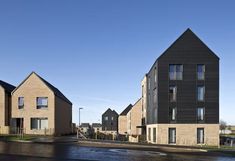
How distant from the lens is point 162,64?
4762 cm

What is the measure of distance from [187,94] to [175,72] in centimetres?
319

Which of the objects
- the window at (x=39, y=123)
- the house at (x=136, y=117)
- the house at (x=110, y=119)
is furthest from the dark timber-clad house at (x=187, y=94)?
the house at (x=110, y=119)

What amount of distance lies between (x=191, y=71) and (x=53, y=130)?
67.7ft

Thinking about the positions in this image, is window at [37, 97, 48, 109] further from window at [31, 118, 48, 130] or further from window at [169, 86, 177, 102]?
window at [169, 86, 177, 102]

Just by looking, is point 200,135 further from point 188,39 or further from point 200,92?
point 188,39

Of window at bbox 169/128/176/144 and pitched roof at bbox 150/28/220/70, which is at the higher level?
pitched roof at bbox 150/28/220/70

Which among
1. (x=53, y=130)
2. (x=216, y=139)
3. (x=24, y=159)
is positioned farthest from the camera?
(x=53, y=130)

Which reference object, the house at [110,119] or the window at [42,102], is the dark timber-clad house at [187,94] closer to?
the window at [42,102]

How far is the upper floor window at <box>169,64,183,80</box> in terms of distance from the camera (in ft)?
156

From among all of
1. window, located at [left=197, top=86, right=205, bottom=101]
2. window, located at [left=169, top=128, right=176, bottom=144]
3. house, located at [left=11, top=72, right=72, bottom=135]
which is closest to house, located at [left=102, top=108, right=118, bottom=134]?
house, located at [left=11, top=72, right=72, bottom=135]

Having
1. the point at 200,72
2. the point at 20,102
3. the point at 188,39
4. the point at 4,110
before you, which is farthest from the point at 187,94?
the point at 4,110

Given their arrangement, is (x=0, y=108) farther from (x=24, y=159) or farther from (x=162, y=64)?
(x=24, y=159)

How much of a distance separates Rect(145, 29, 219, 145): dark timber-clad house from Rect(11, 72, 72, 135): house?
15242 millimetres

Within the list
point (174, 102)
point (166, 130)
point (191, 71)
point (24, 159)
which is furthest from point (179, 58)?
point (24, 159)
